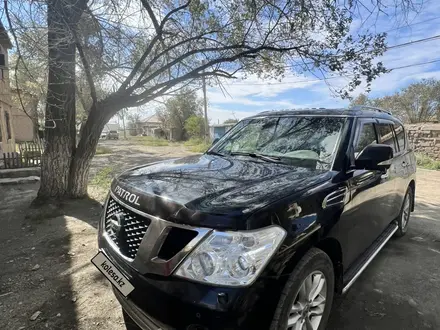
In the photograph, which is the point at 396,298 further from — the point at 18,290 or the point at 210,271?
the point at 18,290

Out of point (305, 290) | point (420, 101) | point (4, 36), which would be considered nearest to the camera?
point (305, 290)

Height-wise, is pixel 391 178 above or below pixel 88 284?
above

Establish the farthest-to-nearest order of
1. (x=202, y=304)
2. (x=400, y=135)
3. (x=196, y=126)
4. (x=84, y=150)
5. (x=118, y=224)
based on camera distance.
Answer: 1. (x=196, y=126)
2. (x=84, y=150)
3. (x=400, y=135)
4. (x=118, y=224)
5. (x=202, y=304)

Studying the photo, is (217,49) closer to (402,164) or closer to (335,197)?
(402,164)

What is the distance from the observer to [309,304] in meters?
1.91

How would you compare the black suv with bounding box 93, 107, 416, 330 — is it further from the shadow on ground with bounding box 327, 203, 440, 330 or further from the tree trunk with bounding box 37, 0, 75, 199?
the tree trunk with bounding box 37, 0, 75, 199

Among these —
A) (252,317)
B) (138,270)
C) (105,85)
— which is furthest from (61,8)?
(252,317)

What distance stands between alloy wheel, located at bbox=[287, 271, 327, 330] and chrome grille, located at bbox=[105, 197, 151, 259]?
1.04m

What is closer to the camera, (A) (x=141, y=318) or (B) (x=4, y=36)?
(A) (x=141, y=318)

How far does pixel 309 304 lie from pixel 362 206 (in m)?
1.08

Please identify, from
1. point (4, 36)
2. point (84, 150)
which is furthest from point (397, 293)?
point (4, 36)

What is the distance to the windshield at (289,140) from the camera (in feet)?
8.58

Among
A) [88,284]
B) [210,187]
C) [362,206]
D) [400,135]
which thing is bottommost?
[88,284]

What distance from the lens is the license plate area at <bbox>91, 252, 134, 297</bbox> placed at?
5.88ft
